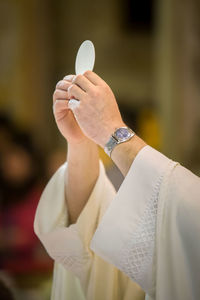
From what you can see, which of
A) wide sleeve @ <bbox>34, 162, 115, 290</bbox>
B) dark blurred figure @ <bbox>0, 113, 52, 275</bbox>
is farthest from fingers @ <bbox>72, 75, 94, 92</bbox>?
dark blurred figure @ <bbox>0, 113, 52, 275</bbox>

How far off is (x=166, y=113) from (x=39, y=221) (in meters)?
4.10

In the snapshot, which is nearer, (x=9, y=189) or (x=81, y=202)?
(x=81, y=202)

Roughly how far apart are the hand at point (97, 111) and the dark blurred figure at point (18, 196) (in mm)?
1366

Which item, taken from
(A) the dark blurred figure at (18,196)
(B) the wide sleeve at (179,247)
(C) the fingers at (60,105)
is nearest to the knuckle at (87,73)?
(C) the fingers at (60,105)

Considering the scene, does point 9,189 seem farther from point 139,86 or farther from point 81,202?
point 139,86

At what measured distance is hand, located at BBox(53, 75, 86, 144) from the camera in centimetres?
112

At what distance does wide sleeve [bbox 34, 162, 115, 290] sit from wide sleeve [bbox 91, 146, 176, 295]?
22 cm

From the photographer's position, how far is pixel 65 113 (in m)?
1.18

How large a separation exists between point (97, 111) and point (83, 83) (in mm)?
75

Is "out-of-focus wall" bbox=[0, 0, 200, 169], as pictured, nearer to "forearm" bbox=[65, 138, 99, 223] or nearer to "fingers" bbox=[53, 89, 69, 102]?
"forearm" bbox=[65, 138, 99, 223]

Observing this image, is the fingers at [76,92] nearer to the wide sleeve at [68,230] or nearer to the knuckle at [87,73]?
the knuckle at [87,73]

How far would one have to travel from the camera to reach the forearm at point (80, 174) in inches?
48.8

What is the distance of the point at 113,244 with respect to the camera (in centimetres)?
97

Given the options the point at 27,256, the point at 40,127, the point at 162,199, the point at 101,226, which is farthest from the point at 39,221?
the point at 40,127
